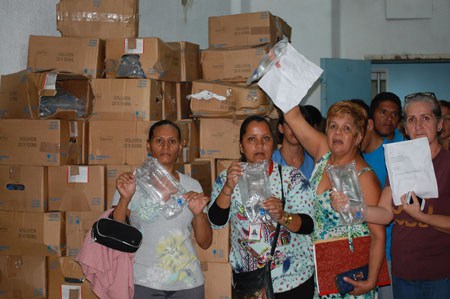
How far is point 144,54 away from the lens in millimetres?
3086

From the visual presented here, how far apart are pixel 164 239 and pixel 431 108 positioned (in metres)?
1.30

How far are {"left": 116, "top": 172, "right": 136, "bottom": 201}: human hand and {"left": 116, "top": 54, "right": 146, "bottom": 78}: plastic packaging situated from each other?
979 millimetres

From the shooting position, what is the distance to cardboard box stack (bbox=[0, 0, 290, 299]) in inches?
116

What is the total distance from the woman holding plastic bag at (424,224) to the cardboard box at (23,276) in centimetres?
189

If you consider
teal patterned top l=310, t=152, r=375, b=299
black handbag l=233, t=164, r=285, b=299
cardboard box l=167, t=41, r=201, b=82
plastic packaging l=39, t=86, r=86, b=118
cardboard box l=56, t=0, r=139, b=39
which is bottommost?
black handbag l=233, t=164, r=285, b=299

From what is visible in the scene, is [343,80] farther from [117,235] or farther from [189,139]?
[117,235]

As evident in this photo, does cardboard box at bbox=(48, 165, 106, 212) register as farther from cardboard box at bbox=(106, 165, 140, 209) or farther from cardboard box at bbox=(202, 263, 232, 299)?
cardboard box at bbox=(202, 263, 232, 299)

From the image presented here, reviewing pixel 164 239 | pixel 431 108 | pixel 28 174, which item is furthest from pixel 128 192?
pixel 431 108

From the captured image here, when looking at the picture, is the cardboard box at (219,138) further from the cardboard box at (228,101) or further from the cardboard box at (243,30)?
the cardboard box at (243,30)

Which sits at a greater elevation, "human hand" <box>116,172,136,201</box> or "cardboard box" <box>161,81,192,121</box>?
"cardboard box" <box>161,81,192,121</box>

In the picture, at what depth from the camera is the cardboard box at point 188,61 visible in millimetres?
3441

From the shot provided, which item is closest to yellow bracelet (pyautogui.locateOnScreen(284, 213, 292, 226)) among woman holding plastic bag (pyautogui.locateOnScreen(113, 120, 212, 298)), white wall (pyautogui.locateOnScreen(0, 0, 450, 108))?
woman holding plastic bag (pyautogui.locateOnScreen(113, 120, 212, 298))

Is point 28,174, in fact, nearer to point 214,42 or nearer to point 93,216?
point 93,216

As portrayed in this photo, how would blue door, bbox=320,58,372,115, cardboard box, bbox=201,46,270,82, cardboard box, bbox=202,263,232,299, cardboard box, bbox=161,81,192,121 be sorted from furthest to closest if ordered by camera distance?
blue door, bbox=320,58,372,115
cardboard box, bbox=201,46,270,82
cardboard box, bbox=161,81,192,121
cardboard box, bbox=202,263,232,299
